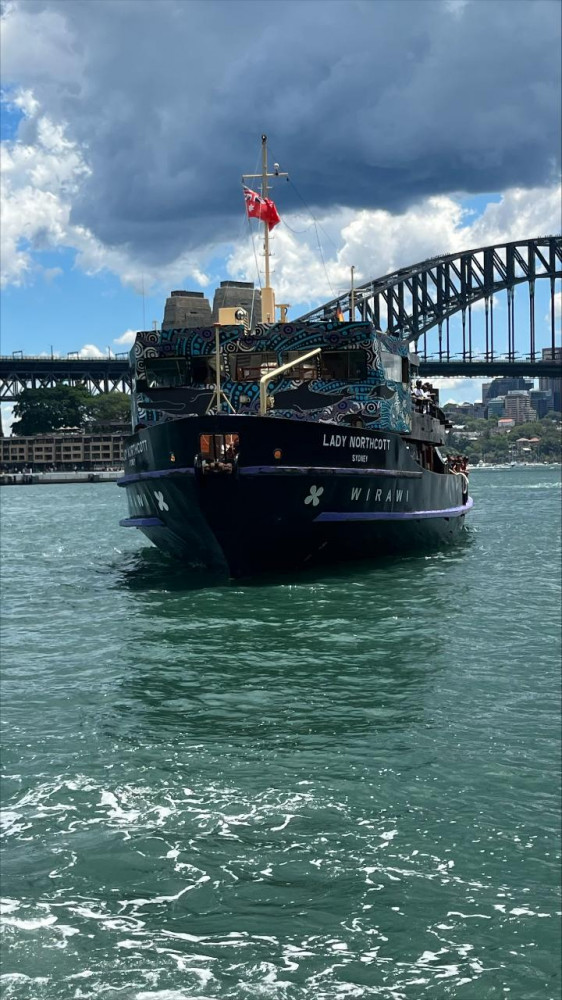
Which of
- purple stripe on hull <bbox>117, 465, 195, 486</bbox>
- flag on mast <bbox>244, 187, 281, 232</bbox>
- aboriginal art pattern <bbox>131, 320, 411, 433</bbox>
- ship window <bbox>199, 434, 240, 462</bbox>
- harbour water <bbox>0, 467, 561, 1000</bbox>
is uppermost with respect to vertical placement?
flag on mast <bbox>244, 187, 281, 232</bbox>

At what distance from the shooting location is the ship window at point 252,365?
2867 centimetres

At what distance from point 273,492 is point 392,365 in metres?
7.13

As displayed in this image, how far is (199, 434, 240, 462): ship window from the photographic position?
79.6ft

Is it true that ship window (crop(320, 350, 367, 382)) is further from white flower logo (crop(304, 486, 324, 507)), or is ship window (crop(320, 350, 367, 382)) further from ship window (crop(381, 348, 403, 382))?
white flower logo (crop(304, 486, 324, 507))

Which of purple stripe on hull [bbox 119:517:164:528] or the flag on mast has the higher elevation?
the flag on mast

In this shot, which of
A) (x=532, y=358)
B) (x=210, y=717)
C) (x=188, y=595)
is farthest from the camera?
(x=532, y=358)

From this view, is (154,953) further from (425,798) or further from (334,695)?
(334,695)

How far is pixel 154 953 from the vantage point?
279 inches

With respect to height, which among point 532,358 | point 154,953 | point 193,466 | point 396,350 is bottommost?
point 154,953

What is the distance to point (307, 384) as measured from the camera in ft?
91.3

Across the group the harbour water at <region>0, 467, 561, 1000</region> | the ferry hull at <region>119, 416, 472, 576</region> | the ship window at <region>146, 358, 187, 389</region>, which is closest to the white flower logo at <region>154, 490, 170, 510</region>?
the ferry hull at <region>119, 416, 472, 576</region>

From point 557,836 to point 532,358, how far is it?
16756cm

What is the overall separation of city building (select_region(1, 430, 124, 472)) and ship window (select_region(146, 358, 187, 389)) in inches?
6358

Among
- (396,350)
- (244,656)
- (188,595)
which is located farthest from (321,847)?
(396,350)
